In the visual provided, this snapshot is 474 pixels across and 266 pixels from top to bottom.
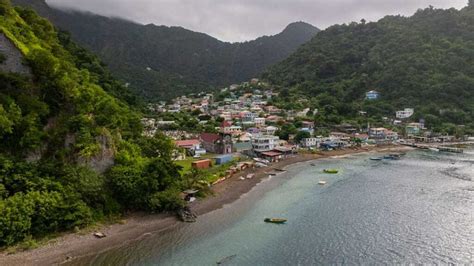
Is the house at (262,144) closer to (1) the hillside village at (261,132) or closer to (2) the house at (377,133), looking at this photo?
(1) the hillside village at (261,132)

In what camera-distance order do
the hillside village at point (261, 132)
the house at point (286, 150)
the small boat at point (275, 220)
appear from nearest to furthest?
the small boat at point (275, 220), the hillside village at point (261, 132), the house at point (286, 150)

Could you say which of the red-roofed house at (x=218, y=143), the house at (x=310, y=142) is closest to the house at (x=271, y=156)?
the red-roofed house at (x=218, y=143)

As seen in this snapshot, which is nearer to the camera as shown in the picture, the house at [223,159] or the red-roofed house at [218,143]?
the house at [223,159]

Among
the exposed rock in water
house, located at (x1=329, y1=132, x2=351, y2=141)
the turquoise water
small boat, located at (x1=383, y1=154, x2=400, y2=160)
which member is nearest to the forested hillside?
the exposed rock in water

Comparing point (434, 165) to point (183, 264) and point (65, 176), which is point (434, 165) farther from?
point (65, 176)

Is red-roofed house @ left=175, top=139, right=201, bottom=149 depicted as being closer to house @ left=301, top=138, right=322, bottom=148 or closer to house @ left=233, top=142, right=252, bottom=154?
house @ left=233, top=142, right=252, bottom=154
